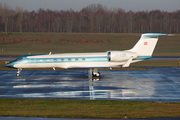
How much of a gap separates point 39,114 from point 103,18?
117 metres

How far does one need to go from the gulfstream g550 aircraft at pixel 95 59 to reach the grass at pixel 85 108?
11.3m

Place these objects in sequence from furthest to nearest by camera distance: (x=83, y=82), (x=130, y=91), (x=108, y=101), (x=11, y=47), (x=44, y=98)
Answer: (x=11, y=47), (x=83, y=82), (x=130, y=91), (x=44, y=98), (x=108, y=101)

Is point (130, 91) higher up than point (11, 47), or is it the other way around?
point (11, 47)

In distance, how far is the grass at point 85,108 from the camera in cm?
1386

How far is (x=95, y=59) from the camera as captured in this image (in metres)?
28.6

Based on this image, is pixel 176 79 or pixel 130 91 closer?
pixel 130 91

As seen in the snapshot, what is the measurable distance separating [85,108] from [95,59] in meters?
13.6

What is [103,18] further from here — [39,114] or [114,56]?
[39,114]

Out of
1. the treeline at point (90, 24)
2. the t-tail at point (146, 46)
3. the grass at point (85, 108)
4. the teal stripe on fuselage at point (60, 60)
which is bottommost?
the grass at point (85, 108)

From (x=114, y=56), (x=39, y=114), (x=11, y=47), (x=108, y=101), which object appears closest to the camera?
(x=39, y=114)

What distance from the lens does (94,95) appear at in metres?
19.9

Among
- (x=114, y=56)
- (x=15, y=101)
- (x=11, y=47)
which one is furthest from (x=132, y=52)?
(x=11, y=47)

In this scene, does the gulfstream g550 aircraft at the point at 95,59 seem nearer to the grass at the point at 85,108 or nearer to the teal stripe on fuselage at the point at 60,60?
the teal stripe on fuselage at the point at 60,60

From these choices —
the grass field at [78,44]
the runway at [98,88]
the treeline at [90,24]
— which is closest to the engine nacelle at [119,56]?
the runway at [98,88]
